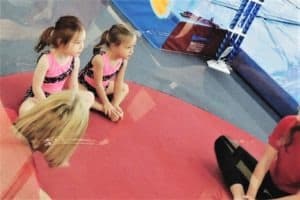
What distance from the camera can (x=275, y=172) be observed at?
1.05 m

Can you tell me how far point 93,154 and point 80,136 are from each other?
6cm

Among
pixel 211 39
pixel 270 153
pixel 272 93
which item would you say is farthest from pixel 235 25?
pixel 270 153

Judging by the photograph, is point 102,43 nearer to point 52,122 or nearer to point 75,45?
point 75,45

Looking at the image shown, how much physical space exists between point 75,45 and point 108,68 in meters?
0.13

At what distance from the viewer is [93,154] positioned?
945mm

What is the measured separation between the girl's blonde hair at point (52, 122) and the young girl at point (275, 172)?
38 centimetres

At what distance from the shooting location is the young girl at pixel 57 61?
2.86ft

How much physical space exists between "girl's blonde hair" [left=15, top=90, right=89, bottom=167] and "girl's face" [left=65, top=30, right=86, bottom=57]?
0.07 m

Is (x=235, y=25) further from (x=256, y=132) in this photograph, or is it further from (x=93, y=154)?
(x=93, y=154)

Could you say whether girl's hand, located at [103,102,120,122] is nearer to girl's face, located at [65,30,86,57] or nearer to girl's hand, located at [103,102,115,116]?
girl's hand, located at [103,102,115,116]

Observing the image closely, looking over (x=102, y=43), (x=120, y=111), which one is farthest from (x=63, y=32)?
(x=120, y=111)

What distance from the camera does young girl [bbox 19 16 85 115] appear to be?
0.87 m

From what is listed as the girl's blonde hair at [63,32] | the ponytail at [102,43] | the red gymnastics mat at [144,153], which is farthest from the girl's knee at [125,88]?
the girl's blonde hair at [63,32]

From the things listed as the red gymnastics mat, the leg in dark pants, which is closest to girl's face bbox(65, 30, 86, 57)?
the red gymnastics mat
